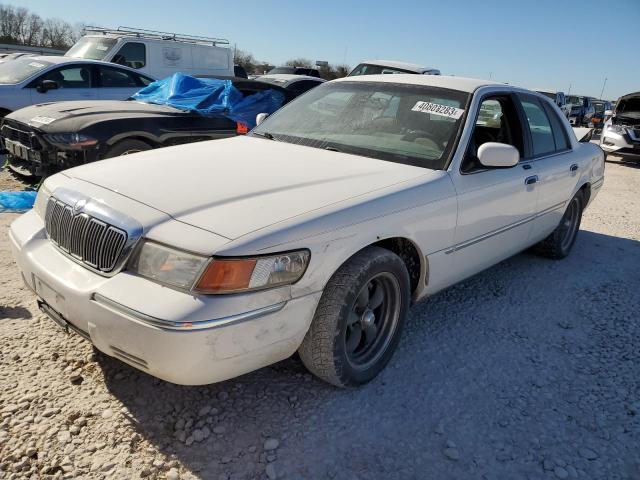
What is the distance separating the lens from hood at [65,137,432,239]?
2.37 meters

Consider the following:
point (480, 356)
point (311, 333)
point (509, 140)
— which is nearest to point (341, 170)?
point (311, 333)

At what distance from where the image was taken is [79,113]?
5.66 metres

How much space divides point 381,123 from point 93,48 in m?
9.50

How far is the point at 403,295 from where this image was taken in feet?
9.83

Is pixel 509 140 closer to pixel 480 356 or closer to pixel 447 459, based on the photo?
pixel 480 356

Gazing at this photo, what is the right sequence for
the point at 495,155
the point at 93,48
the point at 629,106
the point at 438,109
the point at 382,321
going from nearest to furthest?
the point at 382,321 → the point at 495,155 → the point at 438,109 → the point at 93,48 → the point at 629,106

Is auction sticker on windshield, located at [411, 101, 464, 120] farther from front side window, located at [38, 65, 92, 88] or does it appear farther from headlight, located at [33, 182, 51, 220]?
front side window, located at [38, 65, 92, 88]

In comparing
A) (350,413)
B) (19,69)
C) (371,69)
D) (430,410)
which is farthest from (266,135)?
(371,69)

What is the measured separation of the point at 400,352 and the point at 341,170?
118cm

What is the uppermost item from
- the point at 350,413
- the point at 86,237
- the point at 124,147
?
the point at 86,237

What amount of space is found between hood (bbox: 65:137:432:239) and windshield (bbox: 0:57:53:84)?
6.35 metres

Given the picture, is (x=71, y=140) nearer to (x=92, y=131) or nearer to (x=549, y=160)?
(x=92, y=131)

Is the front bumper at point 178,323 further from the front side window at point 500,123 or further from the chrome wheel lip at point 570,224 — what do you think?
the chrome wheel lip at point 570,224

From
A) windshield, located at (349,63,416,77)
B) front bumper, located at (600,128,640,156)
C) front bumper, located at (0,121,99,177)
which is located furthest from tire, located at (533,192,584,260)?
front bumper, located at (600,128,640,156)
